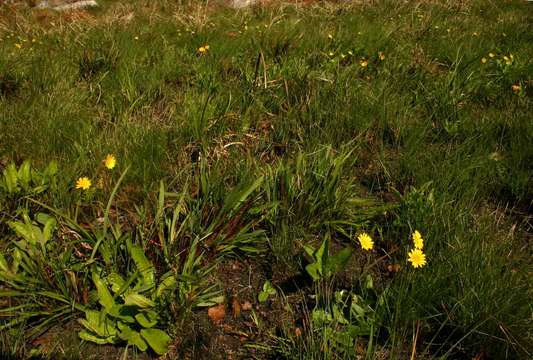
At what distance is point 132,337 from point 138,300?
14cm

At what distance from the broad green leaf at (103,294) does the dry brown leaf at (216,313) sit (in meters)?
0.39

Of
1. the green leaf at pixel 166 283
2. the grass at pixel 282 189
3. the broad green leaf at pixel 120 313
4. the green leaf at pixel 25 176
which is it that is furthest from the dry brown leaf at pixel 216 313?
the green leaf at pixel 25 176

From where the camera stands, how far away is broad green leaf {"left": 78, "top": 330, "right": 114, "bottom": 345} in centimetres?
149

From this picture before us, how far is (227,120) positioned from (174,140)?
442 millimetres

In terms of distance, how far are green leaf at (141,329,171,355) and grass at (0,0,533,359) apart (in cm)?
6

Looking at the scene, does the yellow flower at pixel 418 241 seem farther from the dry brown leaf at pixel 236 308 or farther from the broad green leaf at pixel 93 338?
the broad green leaf at pixel 93 338

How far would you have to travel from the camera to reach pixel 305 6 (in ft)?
24.8

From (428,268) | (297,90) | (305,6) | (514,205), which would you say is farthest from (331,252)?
(305,6)

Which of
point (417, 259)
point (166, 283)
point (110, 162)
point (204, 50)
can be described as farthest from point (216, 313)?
point (204, 50)

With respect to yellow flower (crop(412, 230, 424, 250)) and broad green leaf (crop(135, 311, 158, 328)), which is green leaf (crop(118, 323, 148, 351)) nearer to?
broad green leaf (crop(135, 311, 158, 328))

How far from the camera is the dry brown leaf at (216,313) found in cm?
165

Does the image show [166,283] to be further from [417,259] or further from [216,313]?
[417,259]

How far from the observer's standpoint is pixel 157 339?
148cm

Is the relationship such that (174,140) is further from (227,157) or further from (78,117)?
(78,117)
